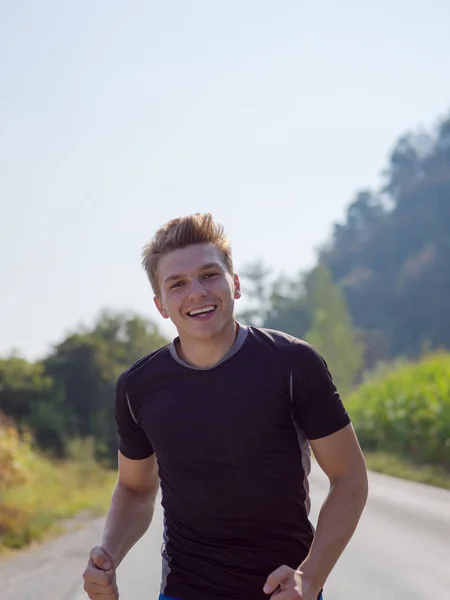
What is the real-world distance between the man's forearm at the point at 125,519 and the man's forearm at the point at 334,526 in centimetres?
84

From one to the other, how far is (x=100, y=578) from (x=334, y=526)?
0.86m

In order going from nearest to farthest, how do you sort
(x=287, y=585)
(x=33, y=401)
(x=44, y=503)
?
(x=287, y=585) → (x=44, y=503) → (x=33, y=401)

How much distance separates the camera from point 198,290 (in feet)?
12.3

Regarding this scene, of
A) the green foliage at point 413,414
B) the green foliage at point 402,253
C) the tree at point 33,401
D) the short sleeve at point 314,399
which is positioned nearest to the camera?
the short sleeve at point 314,399

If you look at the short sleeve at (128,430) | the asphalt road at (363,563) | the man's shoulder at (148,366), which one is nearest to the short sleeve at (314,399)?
the man's shoulder at (148,366)

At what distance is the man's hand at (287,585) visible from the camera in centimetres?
327

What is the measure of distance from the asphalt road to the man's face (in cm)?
487

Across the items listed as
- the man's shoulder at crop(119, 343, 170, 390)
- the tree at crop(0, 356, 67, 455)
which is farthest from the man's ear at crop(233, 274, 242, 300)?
the tree at crop(0, 356, 67, 455)

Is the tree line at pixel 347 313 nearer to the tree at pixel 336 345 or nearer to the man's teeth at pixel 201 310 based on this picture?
the tree at pixel 336 345

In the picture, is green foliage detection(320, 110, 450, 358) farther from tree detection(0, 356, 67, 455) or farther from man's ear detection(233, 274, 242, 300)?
man's ear detection(233, 274, 242, 300)

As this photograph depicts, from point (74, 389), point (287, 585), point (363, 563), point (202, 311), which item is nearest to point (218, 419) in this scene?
point (202, 311)

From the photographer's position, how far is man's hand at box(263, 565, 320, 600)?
3.27m

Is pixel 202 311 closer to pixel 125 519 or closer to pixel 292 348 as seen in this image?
pixel 292 348

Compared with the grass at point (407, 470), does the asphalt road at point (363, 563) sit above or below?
below
